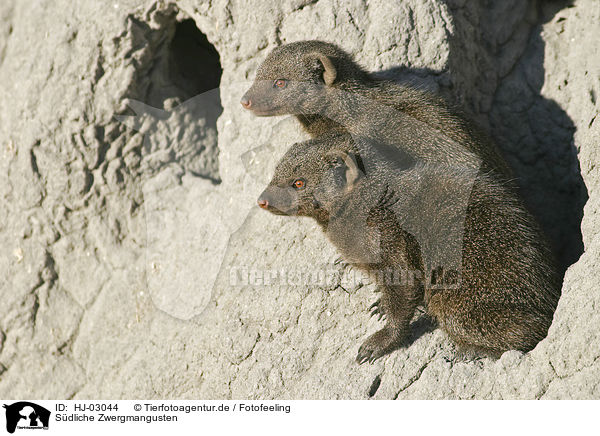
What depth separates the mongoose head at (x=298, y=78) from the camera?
13.9ft

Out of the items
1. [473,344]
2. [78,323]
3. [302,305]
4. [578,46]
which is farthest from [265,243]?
[578,46]

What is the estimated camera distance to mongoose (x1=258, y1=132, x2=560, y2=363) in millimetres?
3535

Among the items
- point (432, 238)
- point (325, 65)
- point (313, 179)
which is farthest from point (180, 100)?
point (432, 238)

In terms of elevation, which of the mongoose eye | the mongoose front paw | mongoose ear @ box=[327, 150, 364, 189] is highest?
the mongoose eye

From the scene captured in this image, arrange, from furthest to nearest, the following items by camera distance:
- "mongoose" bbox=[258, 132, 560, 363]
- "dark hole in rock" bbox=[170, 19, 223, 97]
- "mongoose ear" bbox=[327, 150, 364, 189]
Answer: "dark hole in rock" bbox=[170, 19, 223, 97]
"mongoose ear" bbox=[327, 150, 364, 189]
"mongoose" bbox=[258, 132, 560, 363]

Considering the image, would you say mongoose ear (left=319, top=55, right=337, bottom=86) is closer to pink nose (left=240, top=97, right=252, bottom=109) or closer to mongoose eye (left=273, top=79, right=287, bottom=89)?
mongoose eye (left=273, top=79, right=287, bottom=89)

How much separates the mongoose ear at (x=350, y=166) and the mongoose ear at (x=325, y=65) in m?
0.73

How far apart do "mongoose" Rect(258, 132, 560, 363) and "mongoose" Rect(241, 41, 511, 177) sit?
0.38 meters
